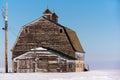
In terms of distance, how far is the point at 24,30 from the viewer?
42.2 metres

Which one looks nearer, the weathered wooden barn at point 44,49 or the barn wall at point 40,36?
the weathered wooden barn at point 44,49

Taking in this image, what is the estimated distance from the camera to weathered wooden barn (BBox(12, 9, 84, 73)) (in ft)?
132

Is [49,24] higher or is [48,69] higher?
[49,24]

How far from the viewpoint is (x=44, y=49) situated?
40469 millimetres

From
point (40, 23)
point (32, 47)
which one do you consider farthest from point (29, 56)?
point (40, 23)

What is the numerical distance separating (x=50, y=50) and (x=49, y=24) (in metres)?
3.40

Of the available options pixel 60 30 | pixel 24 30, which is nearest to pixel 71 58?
pixel 60 30

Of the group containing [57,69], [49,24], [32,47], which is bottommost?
[57,69]

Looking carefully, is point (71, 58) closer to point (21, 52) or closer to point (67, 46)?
point (67, 46)

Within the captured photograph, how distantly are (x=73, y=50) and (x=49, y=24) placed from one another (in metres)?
4.24

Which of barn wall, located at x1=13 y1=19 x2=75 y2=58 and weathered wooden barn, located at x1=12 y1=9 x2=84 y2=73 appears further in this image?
barn wall, located at x1=13 y1=19 x2=75 y2=58

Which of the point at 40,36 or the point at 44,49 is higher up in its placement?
the point at 40,36

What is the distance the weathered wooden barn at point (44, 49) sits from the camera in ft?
132

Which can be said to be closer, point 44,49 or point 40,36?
point 44,49
